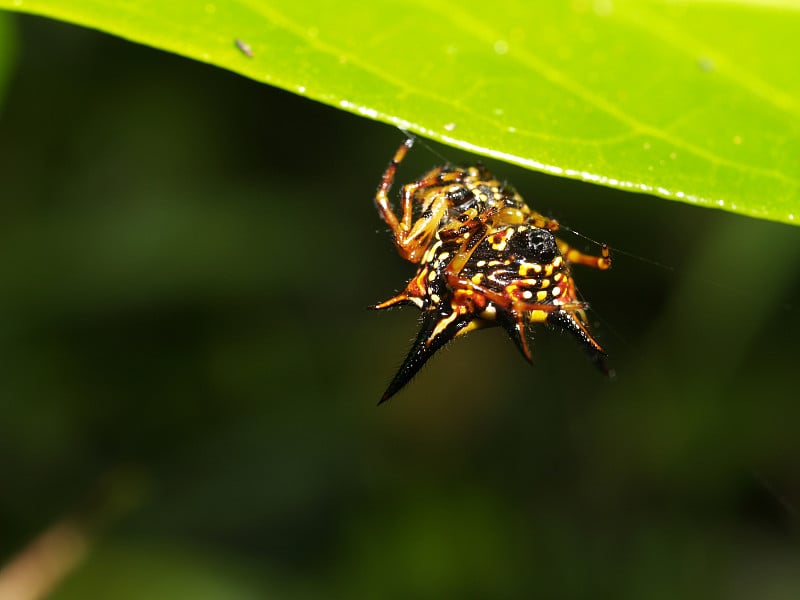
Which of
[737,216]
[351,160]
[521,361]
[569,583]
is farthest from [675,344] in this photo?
[351,160]

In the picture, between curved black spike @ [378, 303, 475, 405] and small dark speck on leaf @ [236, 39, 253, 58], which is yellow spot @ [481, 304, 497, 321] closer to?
curved black spike @ [378, 303, 475, 405]

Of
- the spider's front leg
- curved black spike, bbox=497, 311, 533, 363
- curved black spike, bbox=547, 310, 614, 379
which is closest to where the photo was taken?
curved black spike, bbox=497, 311, 533, 363

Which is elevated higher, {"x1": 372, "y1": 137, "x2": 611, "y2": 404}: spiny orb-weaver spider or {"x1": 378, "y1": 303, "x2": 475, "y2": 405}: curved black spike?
{"x1": 372, "y1": 137, "x2": 611, "y2": 404}: spiny orb-weaver spider

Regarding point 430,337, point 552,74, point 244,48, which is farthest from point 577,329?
point 244,48

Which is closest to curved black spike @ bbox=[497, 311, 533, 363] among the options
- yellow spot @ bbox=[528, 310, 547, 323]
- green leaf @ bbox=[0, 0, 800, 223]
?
yellow spot @ bbox=[528, 310, 547, 323]

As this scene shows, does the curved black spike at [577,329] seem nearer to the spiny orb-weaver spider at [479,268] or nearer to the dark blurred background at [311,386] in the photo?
the spiny orb-weaver spider at [479,268]

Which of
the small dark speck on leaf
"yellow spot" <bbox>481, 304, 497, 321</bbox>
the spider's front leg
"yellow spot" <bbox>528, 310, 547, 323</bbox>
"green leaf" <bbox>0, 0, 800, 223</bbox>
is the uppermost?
"green leaf" <bbox>0, 0, 800, 223</bbox>
